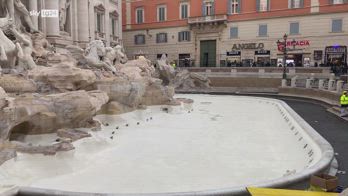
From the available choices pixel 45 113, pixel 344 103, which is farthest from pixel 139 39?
pixel 45 113

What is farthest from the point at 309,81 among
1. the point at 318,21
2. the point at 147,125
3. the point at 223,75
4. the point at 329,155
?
the point at 329,155

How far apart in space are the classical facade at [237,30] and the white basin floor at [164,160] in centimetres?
2517

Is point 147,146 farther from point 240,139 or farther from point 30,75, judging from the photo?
point 30,75

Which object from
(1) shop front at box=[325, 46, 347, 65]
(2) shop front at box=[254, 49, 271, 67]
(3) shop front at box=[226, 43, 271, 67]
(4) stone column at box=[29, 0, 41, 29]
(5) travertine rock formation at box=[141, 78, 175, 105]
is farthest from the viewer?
(3) shop front at box=[226, 43, 271, 67]

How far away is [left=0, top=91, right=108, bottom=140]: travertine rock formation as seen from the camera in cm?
808

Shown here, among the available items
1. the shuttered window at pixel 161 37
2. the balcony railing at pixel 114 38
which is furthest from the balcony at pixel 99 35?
the shuttered window at pixel 161 37

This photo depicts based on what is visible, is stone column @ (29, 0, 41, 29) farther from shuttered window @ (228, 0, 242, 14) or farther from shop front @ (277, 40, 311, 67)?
shop front @ (277, 40, 311, 67)

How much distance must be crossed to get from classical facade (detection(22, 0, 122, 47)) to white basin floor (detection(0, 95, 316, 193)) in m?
12.6

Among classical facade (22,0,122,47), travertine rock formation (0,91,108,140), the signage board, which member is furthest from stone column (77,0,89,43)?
travertine rock formation (0,91,108,140)

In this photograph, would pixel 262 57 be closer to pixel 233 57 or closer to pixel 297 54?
pixel 233 57

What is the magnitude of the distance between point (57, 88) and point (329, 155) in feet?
29.9

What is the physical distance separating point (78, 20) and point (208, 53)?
17.9 metres

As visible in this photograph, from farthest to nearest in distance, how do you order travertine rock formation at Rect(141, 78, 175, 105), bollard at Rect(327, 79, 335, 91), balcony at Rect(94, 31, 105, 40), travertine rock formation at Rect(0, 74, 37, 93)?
balcony at Rect(94, 31, 105, 40) < bollard at Rect(327, 79, 335, 91) < travertine rock formation at Rect(141, 78, 175, 105) < travertine rock formation at Rect(0, 74, 37, 93)

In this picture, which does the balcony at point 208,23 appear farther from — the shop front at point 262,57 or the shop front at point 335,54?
the shop front at point 335,54
